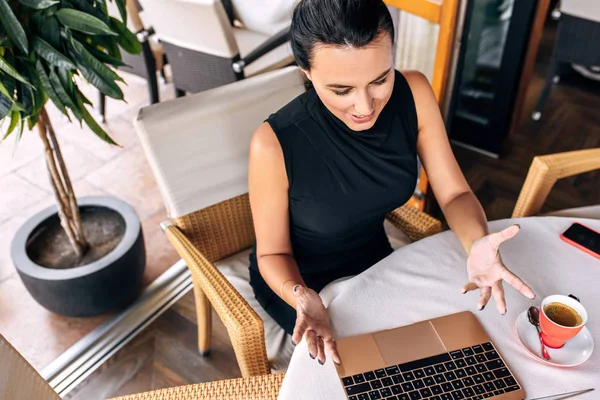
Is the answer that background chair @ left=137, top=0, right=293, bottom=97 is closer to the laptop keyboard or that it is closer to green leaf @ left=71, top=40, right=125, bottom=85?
green leaf @ left=71, top=40, right=125, bottom=85

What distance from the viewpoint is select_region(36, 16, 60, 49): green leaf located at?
131cm

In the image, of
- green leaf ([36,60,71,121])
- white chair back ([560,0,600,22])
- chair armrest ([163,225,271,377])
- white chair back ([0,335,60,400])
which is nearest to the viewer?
white chair back ([0,335,60,400])

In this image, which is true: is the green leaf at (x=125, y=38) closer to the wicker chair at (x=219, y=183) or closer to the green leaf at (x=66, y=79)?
the green leaf at (x=66, y=79)

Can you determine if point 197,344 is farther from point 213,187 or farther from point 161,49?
point 161,49

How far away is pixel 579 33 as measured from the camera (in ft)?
8.49

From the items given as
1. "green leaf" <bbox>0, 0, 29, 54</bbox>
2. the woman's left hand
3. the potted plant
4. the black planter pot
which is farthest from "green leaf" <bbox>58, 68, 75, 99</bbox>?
the woman's left hand

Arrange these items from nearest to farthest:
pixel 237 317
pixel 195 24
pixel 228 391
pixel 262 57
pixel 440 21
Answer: pixel 228 391 < pixel 237 317 < pixel 440 21 < pixel 195 24 < pixel 262 57

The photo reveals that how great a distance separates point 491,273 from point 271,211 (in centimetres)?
50

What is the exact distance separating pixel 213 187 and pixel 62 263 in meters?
0.83

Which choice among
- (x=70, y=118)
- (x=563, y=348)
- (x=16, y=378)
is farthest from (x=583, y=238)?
(x=70, y=118)

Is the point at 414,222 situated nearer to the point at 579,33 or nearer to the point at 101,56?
the point at 101,56

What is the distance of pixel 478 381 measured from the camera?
3.07 ft

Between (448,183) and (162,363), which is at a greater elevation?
(448,183)

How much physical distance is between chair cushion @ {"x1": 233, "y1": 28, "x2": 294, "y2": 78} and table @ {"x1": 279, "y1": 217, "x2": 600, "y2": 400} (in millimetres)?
1697
